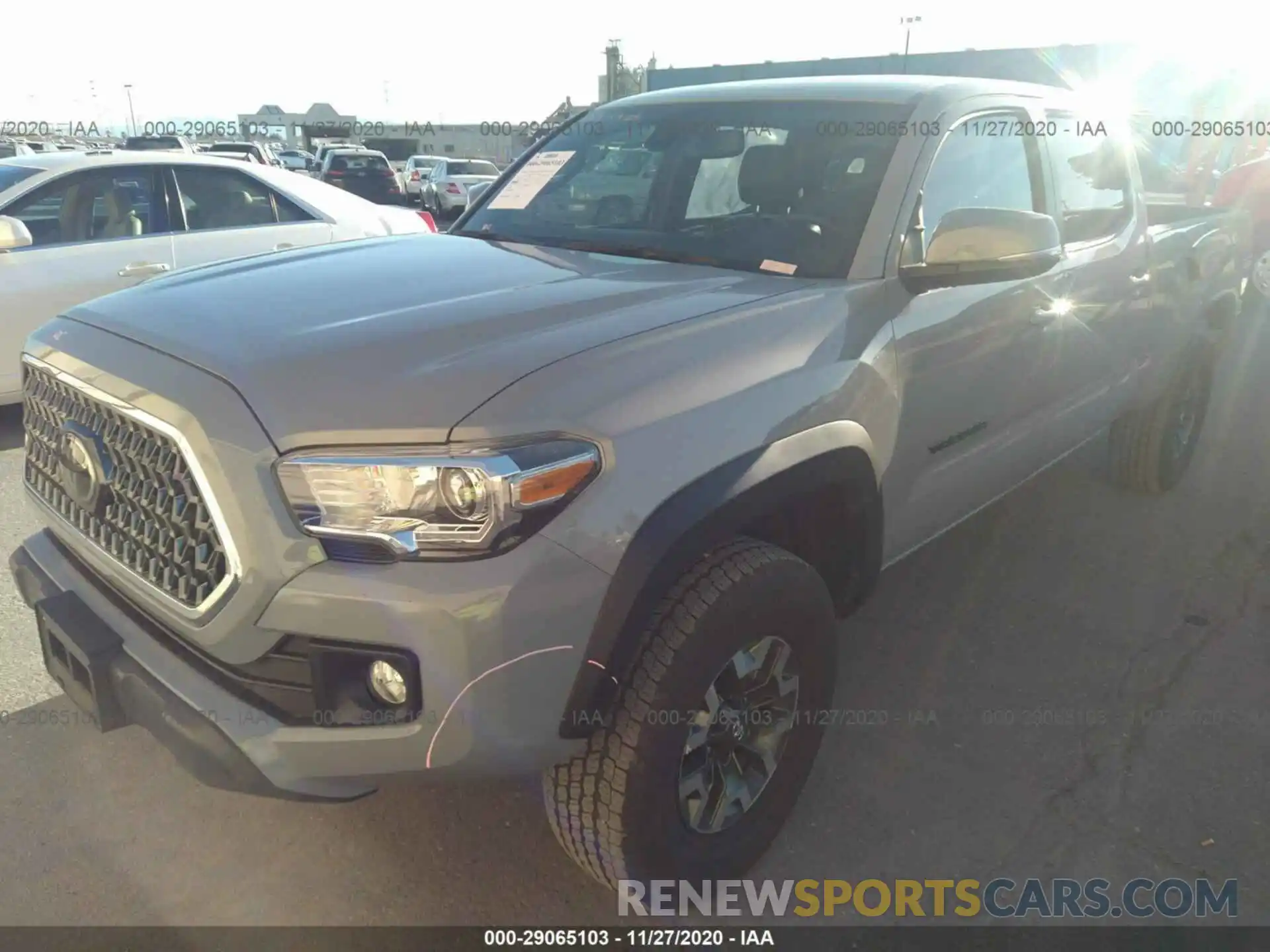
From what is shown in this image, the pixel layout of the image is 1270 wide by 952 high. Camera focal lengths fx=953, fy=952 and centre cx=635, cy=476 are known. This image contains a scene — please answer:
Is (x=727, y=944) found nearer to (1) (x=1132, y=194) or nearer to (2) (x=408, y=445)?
(2) (x=408, y=445)

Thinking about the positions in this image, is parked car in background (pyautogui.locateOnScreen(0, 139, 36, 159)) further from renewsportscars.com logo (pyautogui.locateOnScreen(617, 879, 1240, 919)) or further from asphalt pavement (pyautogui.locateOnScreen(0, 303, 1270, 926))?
renewsportscars.com logo (pyautogui.locateOnScreen(617, 879, 1240, 919))

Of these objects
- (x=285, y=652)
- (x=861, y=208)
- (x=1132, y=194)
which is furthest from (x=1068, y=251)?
(x=285, y=652)

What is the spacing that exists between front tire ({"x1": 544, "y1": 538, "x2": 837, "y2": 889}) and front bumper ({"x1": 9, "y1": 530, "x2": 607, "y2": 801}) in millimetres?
197

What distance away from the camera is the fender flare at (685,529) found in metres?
1.81

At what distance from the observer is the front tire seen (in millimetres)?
1945

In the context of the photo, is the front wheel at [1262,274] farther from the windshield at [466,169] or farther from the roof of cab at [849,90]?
the windshield at [466,169]

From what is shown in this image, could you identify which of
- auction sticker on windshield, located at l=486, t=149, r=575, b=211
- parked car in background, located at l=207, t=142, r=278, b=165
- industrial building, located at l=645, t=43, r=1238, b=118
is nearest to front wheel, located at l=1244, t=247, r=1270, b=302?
industrial building, located at l=645, t=43, r=1238, b=118

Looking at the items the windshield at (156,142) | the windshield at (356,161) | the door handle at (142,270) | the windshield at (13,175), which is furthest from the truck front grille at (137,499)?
the windshield at (156,142)

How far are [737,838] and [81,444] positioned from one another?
1764mm

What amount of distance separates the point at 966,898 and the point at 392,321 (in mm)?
1965

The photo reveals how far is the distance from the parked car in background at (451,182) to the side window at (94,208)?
47.3 feet

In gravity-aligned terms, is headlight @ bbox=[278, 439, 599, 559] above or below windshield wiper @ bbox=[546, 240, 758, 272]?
below

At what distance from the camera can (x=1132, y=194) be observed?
3.99 m

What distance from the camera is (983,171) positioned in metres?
3.08
